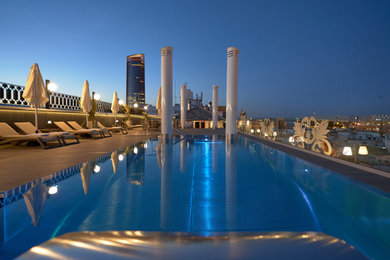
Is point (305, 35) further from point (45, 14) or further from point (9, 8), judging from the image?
point (9, 8)

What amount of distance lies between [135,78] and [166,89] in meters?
141

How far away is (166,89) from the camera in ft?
44.0

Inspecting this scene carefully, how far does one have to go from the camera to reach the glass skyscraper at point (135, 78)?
145750 mm

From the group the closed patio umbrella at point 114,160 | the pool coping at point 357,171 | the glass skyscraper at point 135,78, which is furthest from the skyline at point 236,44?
the glass skyscraper at point 135,78

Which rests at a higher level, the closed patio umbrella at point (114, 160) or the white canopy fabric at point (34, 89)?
the white canopy fabric at point (34, 89)

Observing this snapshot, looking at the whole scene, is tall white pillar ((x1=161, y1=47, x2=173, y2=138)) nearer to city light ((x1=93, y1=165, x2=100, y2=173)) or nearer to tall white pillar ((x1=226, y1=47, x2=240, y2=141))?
tall white pillar ((x1=226, y1=47, x2=240, y2=141))

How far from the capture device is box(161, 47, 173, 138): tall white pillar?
13.3 metres

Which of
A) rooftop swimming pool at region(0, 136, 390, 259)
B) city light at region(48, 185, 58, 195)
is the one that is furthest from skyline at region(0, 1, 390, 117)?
city light at region(48, 185, 58, 195)

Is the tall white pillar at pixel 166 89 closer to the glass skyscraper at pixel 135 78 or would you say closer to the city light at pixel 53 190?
the city light at pixel 53 190

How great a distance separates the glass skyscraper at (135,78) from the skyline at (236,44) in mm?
105593

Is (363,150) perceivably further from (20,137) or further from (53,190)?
(20,137)

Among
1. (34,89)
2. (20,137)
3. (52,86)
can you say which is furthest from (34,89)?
(52,86)

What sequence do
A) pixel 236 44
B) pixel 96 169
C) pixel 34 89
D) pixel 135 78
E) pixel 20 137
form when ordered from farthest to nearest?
1. pixel 135 78
2. pixel 236 44
3. pixel 34 89
4. pixel 20 137
5. pixel 96 169

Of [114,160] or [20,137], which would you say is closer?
[114,160]
